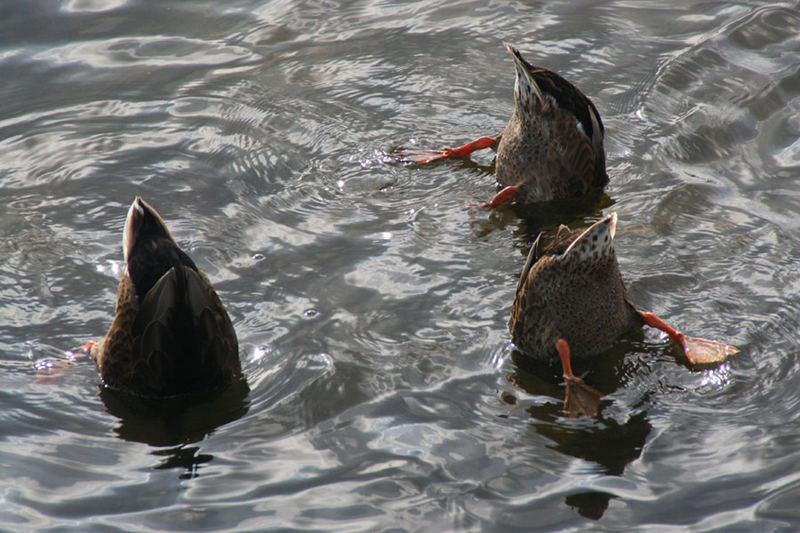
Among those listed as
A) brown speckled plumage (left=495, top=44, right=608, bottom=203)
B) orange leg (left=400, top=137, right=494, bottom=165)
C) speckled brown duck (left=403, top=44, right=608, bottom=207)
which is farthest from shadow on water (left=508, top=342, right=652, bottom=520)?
orange leg (left=400, top=137, right=494, bottom=165)

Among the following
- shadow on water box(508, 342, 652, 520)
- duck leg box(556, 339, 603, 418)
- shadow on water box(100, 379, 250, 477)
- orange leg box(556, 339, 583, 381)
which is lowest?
shadow on water box(508, 342, 652, 520)

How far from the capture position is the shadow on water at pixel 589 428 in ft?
13.4

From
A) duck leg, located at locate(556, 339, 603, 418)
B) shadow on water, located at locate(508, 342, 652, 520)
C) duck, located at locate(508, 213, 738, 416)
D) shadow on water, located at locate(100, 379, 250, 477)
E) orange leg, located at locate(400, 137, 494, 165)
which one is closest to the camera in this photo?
shadow on water, located at locate(508, 342, 652, 520)

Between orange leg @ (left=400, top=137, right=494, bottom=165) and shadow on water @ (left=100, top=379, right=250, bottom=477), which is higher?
orange leg @ (left=400, top=137, right=494, bottom=165)

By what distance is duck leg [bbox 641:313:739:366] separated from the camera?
472 cm

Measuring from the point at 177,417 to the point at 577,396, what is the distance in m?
1.89

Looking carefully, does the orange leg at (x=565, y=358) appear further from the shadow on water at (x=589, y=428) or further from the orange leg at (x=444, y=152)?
the orange leg at (x=444, y=152)

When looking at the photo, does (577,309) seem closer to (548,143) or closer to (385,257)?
(385,257)

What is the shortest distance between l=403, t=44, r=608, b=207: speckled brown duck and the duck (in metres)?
1.53

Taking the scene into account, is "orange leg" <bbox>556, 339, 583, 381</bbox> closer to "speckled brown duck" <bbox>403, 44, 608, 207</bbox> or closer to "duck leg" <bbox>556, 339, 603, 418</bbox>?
"duck leg" <bbox>556, 339, 603, 418</bbox>

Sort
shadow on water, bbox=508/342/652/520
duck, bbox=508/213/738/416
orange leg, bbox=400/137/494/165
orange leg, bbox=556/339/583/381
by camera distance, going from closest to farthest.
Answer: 1. shadow on water, bbox=508/342/652/520
2. orange leg, bbox=556/339/583/381
3. duck, bbox=508/213/738/416
4. orange leg, bbox=400/137/494/165

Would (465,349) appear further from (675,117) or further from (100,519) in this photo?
(675,117)

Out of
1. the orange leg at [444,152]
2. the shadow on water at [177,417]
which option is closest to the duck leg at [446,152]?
the orange leg at [444,152]

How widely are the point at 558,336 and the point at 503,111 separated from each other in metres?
2.91
